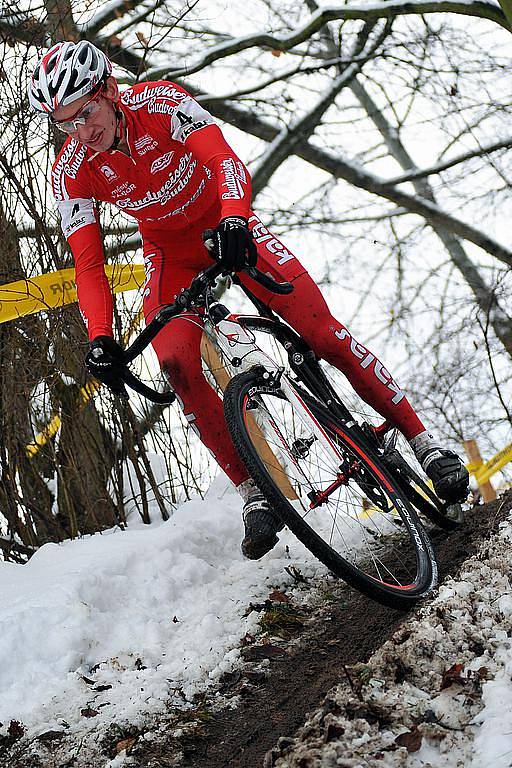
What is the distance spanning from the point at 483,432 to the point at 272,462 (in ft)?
33.6

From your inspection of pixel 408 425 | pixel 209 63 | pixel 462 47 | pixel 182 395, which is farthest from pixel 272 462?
pixel 462 47

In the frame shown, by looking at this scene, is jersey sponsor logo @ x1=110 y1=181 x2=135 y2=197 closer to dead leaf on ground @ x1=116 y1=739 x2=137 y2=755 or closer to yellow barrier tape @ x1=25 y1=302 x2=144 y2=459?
yellow barrier tape @ x1=25 y1=302 x2=144 y2=459

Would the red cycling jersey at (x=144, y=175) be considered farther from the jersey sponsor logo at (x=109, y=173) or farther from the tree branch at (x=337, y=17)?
the tree branch at (x=337, y=17)

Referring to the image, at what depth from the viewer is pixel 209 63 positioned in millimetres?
8641

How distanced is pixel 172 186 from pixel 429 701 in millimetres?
2473

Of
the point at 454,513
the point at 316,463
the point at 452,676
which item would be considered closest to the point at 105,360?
Answer: the point at 316,463

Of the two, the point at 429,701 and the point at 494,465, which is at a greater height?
the point at 494,465

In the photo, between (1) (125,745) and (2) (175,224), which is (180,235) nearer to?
(2) (175,224)

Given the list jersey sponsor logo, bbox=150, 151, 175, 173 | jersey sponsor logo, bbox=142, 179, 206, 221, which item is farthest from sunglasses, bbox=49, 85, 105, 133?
jersey sponsor logo, bbox=142, 179, 206, 221

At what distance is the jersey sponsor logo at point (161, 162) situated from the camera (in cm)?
354

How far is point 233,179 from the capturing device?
3.27 meters

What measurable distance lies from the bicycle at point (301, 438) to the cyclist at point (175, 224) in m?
0.14

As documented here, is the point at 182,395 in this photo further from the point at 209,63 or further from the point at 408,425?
the point at 209,63

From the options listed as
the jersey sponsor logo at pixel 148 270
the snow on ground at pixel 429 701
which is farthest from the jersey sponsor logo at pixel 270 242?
the snow on ground at pixel 429 701
